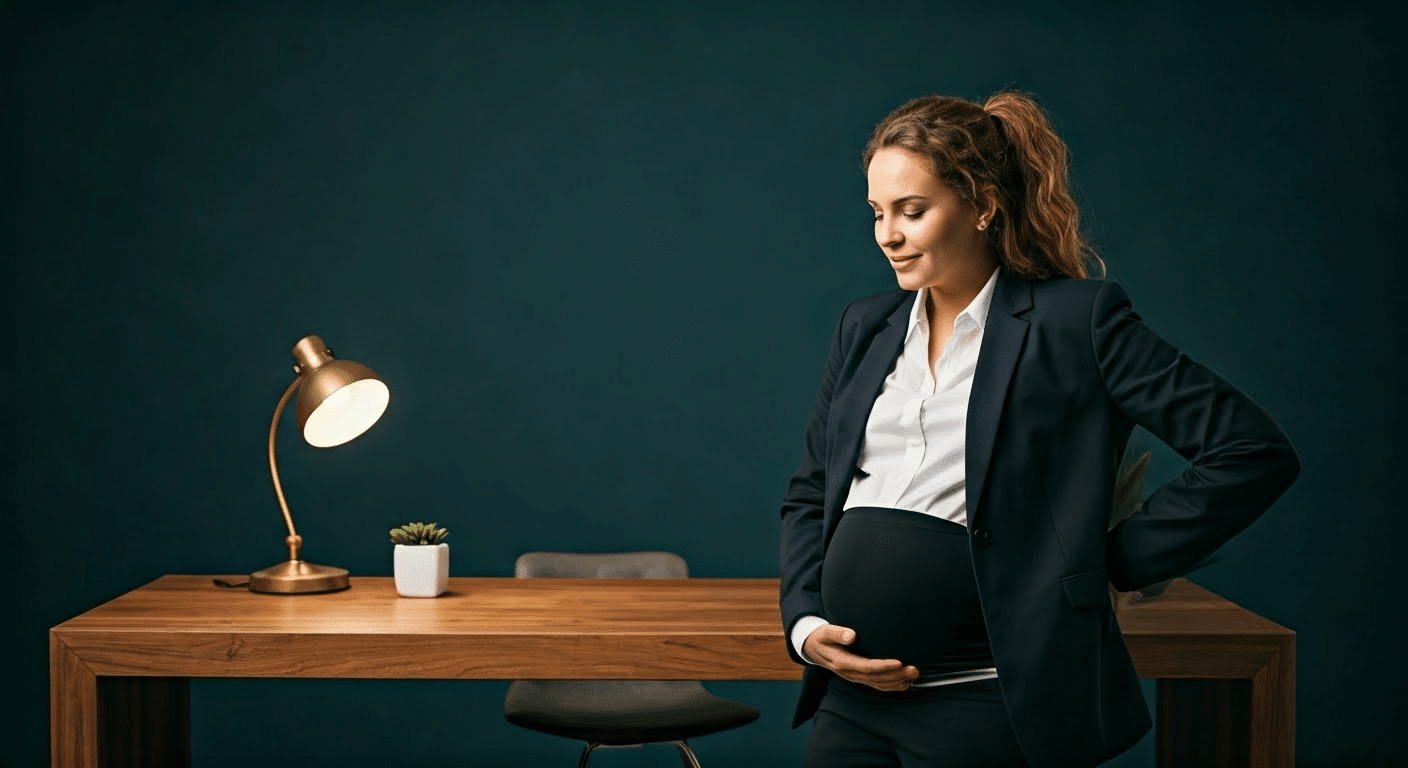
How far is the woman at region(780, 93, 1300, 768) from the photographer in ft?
4.77

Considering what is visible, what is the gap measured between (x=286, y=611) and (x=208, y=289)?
5.29 ft

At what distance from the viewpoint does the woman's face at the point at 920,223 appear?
1.55 m

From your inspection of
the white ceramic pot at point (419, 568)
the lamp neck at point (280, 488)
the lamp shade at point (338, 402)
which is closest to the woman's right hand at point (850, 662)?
the white ceramic pot at point (419, 568)

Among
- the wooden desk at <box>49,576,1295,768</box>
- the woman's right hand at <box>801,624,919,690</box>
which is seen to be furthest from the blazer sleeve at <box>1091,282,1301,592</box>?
the wooden desk at <box>49,576,1295,768</box>

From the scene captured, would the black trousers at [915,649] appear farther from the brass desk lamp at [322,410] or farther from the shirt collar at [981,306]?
the brass desk lamp at [322,410]

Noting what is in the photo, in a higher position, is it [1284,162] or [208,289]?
[1284,162]

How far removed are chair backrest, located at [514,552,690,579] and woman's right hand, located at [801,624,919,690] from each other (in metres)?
1.50

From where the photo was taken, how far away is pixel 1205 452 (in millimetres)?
1473

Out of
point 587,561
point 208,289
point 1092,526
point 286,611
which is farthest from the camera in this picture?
point 208,289

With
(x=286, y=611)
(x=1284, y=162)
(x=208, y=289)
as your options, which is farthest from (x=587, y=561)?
(x=1284, y=162)

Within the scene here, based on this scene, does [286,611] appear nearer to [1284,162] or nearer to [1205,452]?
[1205,452]

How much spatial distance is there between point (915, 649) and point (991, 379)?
0.34 m

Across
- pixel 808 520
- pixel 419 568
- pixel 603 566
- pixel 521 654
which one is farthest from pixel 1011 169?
pixel 603 566

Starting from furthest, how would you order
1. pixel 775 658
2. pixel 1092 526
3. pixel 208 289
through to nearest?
pixel 208 289
pixel 775 658
pixel 1092 526
